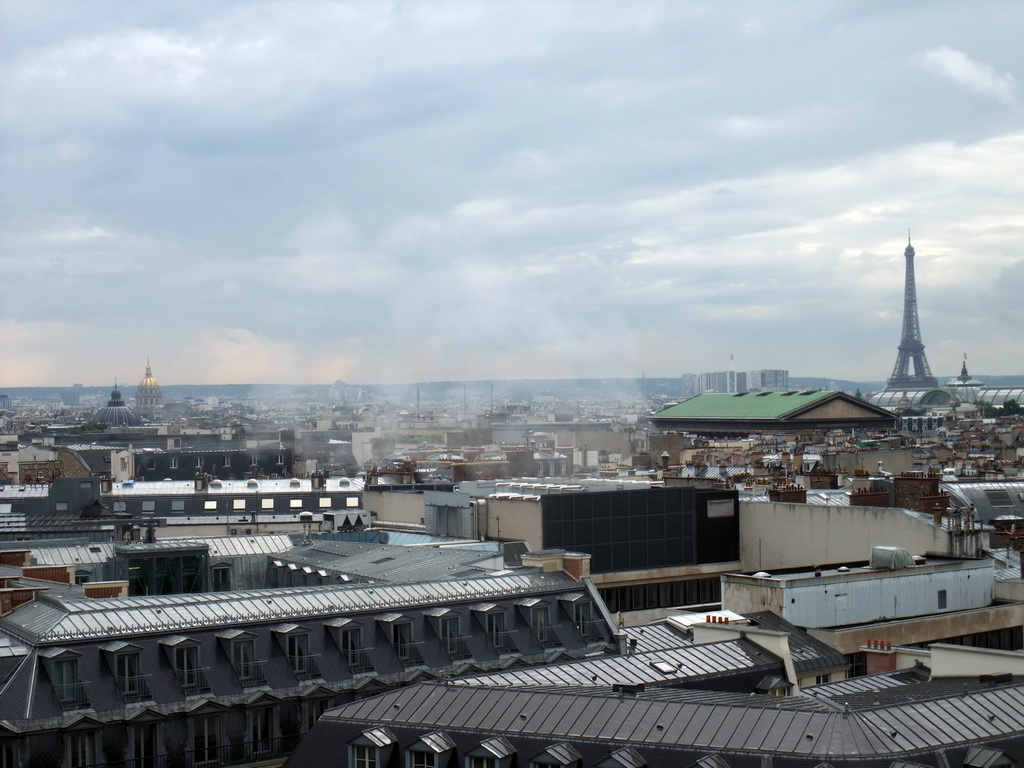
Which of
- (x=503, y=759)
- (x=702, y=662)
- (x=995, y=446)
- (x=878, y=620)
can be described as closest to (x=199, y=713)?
(x=503, y=759)

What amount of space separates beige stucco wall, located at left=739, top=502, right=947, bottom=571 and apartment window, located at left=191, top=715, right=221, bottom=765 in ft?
78.1

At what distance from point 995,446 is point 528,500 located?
262ft

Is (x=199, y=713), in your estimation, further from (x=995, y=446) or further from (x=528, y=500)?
(x=995, y=446)

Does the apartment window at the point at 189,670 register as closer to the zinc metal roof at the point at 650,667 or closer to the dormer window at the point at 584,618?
the zinc metal roof at the point at 650,667

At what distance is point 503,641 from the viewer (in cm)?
3002

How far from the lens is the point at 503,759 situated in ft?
65.9

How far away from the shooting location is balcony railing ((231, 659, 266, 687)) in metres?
26.4

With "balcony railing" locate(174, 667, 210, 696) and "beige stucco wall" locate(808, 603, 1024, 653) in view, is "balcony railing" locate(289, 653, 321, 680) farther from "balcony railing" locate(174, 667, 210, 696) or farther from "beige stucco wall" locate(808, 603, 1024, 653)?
"beige stucco wall" locate(808, 603, 1024, 653)

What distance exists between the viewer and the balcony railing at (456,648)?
29.2m

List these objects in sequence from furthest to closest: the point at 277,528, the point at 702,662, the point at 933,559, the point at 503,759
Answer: the point at 277,528
the point at 933,559
the point at 702,662
the point at 503,759

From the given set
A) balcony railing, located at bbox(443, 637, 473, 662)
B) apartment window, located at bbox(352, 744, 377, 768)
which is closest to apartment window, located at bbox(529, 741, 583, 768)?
apartment window, located at bbox(352, 744, 377, 768)

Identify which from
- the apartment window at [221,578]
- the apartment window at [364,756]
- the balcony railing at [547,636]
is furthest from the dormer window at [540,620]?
the apartment window at [221,578]

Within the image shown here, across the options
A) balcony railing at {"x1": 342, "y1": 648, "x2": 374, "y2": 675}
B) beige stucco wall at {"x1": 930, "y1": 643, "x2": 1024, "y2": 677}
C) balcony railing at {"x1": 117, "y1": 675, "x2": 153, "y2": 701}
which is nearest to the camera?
balcony railing at {"x1": 117, "y1": 675, "x2": 153, "y2": 701}

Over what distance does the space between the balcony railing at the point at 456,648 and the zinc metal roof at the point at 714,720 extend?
22.2 feet
